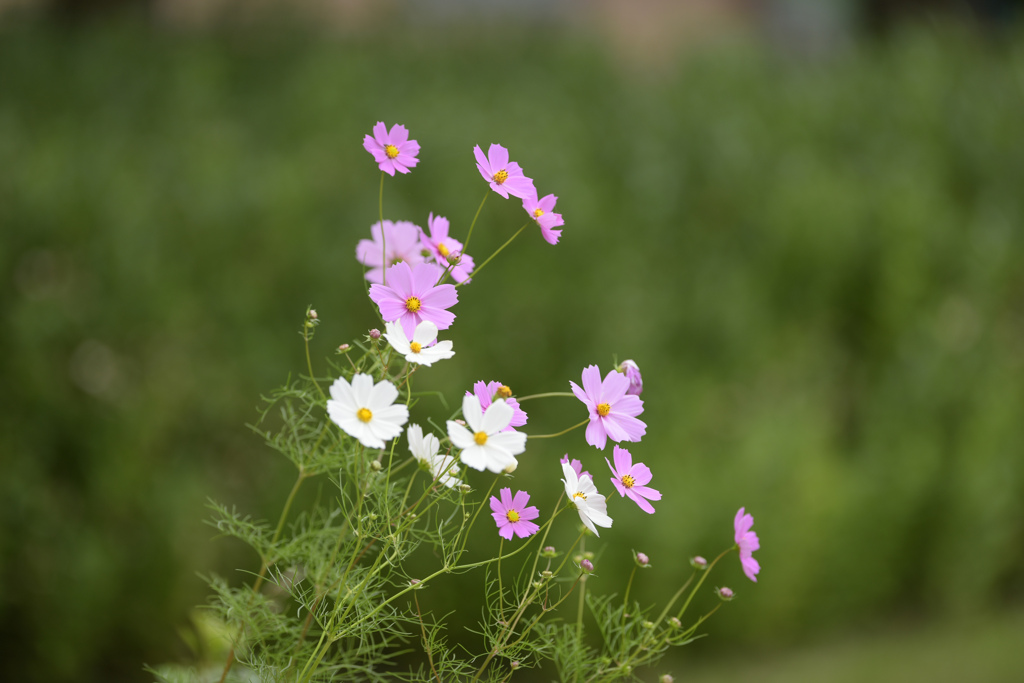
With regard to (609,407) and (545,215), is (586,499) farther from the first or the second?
(545,215)

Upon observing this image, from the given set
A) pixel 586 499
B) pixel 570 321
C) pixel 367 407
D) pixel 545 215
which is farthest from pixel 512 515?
pixel 570 321

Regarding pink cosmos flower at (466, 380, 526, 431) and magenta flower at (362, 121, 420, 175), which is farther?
magenta flower at (362, 121, 420, 175)

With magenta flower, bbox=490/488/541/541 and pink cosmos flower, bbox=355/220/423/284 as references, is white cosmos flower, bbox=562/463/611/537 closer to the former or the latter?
magenta flower, bbox=490/488/541/541

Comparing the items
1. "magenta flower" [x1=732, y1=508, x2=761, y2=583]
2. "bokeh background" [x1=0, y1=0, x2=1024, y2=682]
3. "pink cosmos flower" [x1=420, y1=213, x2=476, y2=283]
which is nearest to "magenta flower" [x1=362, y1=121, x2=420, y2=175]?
"pink cosmos flower" [x1=420, y1=213, x2=476, y2=283]

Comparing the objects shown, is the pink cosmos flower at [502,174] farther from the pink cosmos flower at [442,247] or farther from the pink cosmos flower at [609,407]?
the pink cosmos flower at [609,407]

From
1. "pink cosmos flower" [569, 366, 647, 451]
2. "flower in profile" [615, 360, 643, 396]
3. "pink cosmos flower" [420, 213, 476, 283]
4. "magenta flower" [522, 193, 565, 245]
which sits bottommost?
"pink cosmos flower" [569, 366, 647, 451]

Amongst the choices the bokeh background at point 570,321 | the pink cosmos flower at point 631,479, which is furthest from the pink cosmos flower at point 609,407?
the bokeh background at point 570,321

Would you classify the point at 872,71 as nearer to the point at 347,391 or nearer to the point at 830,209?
the point at 830,209
